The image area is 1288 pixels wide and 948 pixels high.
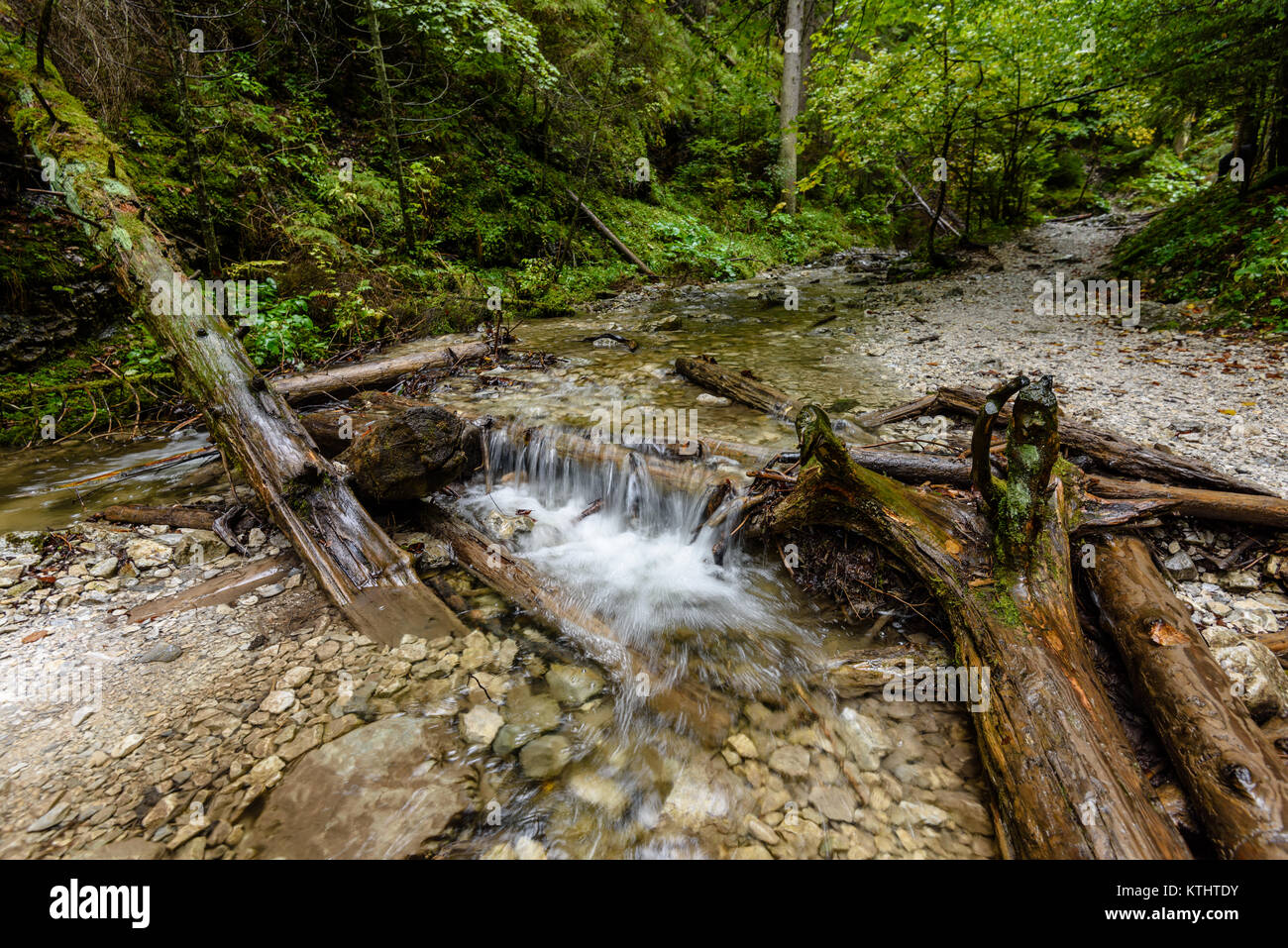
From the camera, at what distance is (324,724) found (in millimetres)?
2391

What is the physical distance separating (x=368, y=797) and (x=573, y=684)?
1.04 meters

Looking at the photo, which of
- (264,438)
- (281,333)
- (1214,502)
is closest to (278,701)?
(264,438)

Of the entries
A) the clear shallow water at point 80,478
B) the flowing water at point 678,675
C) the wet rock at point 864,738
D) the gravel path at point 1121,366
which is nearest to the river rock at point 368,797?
the flowing water at point 678,675

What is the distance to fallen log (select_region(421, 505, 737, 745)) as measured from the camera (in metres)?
2.65

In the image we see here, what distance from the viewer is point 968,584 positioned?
8.13ft

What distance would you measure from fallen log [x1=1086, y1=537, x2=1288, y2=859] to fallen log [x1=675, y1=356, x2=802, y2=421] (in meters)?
3.07

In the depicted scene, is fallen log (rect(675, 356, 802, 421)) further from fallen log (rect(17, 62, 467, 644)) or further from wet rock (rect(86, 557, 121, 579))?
wet rock (rect(86, 557, 121, 579))

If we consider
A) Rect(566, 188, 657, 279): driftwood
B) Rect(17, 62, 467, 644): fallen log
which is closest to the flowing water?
Rect(17, 62, 467, 644): fallen log

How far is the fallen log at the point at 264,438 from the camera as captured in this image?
3164 millimetres

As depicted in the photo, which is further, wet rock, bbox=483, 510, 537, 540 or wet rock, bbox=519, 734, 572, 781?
wet rock, bbox=483, 510, 537, 540

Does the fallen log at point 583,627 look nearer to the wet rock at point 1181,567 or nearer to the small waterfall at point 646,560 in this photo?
the small waterfall at point 646,560

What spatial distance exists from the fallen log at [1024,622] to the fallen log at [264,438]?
247 centimetres

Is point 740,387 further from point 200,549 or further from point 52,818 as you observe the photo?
point 52,818
